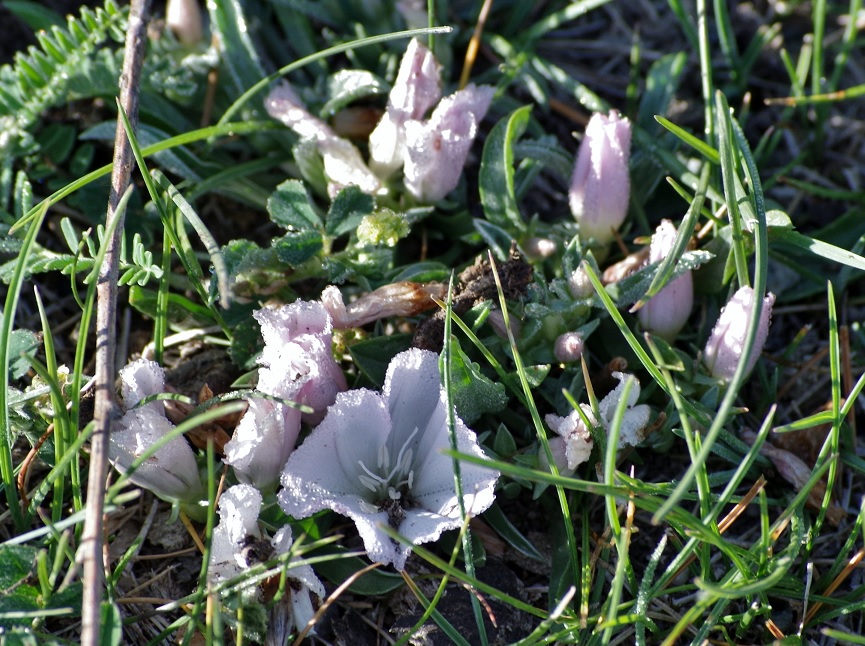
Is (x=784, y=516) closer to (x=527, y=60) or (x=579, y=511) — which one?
(x=579, y=511)

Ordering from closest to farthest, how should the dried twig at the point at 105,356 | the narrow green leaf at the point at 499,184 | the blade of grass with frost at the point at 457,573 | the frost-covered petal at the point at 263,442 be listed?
the dried twig at the point at 105,356, the blade of grass with frost at the point at 457,573, the frost-covered petal at the point at 263,442, the narrow green leaf at the point at 499,184

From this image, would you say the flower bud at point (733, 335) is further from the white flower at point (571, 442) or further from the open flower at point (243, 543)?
the open flower at point (243, 543)

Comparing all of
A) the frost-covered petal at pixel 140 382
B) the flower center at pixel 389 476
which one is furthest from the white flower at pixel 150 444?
the flower center at pixel 389 476

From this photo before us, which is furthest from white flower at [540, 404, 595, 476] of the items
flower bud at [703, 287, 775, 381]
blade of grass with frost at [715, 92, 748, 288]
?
blade of grass with frost at [715, 92, 748, 288]

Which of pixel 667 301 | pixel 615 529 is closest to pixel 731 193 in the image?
pixel 667 301

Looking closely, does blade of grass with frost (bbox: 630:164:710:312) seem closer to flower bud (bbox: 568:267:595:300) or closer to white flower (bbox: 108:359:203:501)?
flower bud (bbox: 568:267:595:300)

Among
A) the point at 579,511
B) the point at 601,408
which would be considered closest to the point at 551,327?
the point at 601,408
